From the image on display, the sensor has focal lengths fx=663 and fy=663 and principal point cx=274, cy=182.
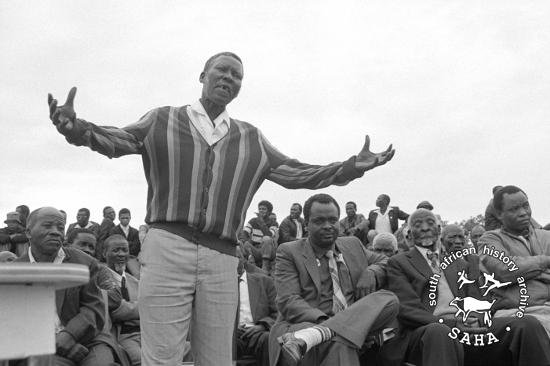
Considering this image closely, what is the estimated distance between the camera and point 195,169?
9.79 feet

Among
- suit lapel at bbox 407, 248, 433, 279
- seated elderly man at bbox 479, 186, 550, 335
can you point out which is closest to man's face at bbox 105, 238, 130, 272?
suit lapel at bbox 407, 248, 433, 279

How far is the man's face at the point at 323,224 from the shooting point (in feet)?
17.3

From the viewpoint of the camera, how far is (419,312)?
5.03 metres

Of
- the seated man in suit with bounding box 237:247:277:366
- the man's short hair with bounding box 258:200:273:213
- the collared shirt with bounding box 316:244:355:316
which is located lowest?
the seated man in suit with bounding box 237:247:277:366

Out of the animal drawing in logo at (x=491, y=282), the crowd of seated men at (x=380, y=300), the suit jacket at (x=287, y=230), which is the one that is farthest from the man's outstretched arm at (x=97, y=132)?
the suit jacket at (x=287, y=230)

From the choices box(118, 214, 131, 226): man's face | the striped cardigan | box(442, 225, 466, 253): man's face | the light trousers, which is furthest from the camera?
box(118, 214, 131, 226): man's face

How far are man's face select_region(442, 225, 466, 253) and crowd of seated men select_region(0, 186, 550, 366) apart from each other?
0.75 metres

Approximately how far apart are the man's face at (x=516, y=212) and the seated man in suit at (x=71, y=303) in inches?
129

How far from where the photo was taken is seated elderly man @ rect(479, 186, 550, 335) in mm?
5012

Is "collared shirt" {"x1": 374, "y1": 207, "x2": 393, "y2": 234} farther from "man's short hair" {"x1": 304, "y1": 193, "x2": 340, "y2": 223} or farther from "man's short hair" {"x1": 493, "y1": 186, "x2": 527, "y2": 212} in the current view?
Answer: "man's short hair" {"x1": 304, "y1": 193, "x2": 340, "y2": 223}

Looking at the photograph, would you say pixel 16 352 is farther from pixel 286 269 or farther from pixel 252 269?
pixel 252 269

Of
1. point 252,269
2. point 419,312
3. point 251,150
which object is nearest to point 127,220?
point 252,269

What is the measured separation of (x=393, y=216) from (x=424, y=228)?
556 centimetres

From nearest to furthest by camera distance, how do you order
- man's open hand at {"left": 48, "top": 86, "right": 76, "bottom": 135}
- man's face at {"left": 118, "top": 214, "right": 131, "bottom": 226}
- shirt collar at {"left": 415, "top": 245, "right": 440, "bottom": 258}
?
1. man's open hand at {"left": 48, "top": 86, "right": 76, "bottom": 135}
2. shirt collar at {"left": 415, "top": 245, "right": 440, "bottom": 258}
3. man's face at {"left": 118, "top": 214, "right": 131, "bottom": 226}
